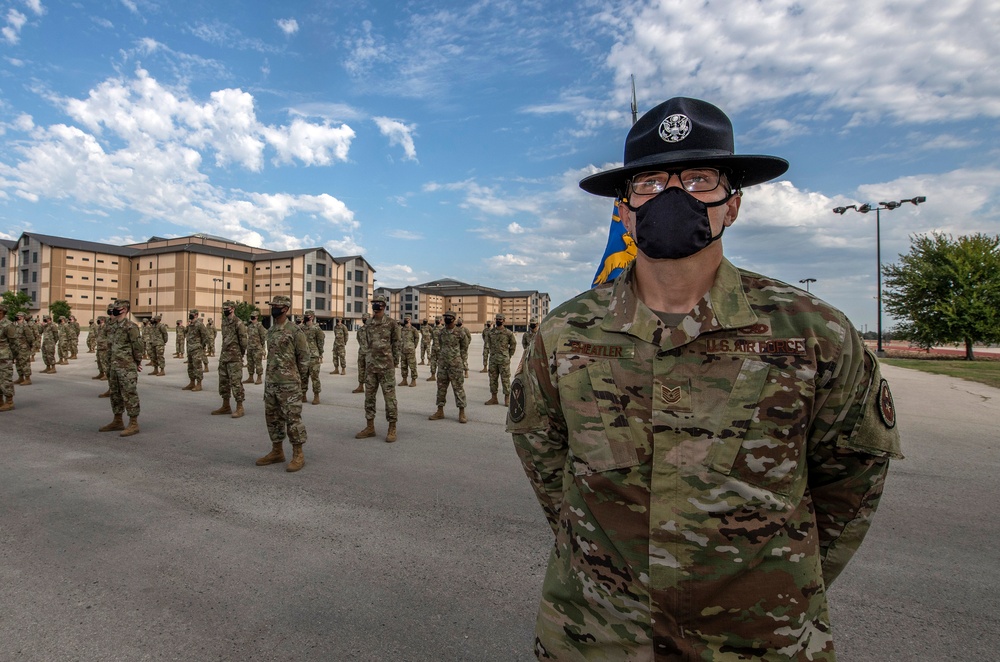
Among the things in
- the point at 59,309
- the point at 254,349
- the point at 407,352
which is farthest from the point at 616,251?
the point at 59,309

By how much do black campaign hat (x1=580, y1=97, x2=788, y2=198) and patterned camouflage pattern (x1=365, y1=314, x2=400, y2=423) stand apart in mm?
7013

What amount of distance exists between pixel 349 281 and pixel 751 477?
78516 millimetres

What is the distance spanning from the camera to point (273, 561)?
390 cm

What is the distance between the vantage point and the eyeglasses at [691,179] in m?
1.61

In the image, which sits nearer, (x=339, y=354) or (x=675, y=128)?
(x=675, y=128)

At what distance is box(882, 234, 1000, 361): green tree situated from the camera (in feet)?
92.6

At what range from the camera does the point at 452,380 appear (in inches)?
396

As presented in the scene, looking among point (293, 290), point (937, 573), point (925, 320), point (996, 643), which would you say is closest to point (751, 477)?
point (996, 643)

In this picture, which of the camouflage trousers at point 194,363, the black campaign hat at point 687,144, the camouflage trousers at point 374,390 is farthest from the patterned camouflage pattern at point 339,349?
the black campaign hat at point 687,144

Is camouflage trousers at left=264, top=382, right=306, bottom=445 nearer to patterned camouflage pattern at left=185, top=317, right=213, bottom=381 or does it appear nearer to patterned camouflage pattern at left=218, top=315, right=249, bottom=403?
patterned camouflage pattern at left=218, top=315, right=249, bottom=403

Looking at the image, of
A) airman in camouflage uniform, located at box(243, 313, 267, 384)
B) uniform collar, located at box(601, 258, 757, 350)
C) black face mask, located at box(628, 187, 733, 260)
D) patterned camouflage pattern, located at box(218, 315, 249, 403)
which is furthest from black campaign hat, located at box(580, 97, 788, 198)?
airman in camouflage uniform, located at box(243, 313, 267, 384)

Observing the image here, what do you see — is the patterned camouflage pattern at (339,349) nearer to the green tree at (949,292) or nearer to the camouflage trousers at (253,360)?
the camouflage trousers at (253,360)

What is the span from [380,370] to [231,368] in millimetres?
3796

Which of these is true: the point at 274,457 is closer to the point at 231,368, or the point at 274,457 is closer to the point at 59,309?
the point at 231,368
